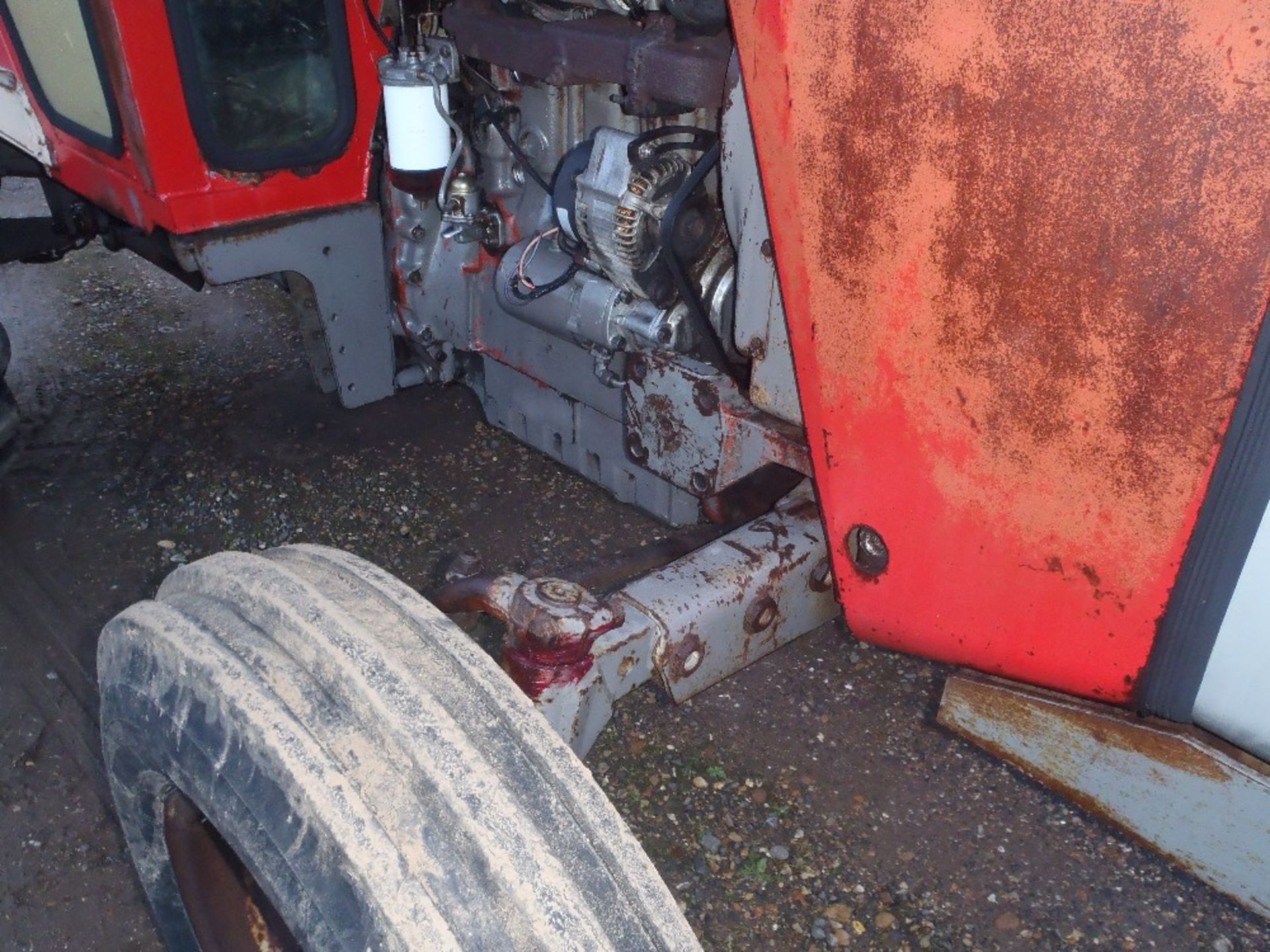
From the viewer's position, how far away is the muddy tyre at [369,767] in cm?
81

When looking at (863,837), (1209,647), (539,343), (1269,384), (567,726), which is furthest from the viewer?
(539,343)

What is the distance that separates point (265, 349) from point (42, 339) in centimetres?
66

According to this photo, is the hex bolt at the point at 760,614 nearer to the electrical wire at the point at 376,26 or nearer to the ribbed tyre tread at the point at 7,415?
the electrical wire at the point at 376,26

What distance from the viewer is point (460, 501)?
235 centimetres

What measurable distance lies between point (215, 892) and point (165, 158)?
3.60 ft

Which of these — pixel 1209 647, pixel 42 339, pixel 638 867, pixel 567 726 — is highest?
pixel 1209 647

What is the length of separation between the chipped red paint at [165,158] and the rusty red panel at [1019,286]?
99cm

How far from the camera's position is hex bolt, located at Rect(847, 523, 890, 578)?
113 cm

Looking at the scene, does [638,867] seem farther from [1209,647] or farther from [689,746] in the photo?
[689,746]

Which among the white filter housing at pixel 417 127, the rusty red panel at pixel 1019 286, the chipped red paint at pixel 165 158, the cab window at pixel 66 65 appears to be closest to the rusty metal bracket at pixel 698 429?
the rusty red panel at pixel 1019 286

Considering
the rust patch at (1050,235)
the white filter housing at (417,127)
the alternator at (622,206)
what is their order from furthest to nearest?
the white filter housing at (417,127)
the alternator at (622,206)
the rust patch at (1050,235)

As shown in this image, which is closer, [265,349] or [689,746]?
[689,746]

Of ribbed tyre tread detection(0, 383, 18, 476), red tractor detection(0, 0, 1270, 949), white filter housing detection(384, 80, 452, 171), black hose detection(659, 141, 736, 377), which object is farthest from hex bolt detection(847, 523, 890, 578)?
ribbed tyre tread detection(0, 383, 18, 476)

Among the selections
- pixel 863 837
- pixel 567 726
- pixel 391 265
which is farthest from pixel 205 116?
pixel 863 837
